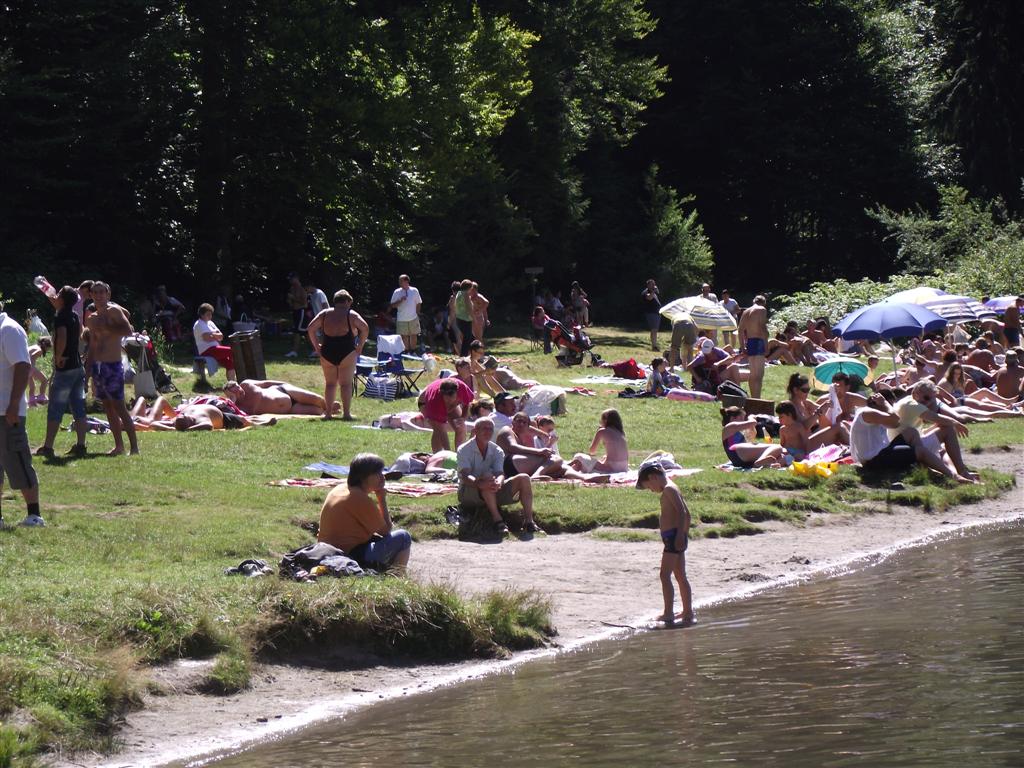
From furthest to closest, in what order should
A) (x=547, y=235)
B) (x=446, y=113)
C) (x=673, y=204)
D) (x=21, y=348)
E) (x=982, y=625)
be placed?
(x=673, y=204) → (x=547, y=235) → (x=446, y=113) → (x=21, y=348) → (x=982, y=625)

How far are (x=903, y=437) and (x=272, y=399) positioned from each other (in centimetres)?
795

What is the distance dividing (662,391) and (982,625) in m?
13.1

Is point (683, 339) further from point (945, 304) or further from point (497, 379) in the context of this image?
point (497, 379)

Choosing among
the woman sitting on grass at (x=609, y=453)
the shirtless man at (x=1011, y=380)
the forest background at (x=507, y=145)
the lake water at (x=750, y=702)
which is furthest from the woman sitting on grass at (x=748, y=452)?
the forest background at (x=507, y=145)

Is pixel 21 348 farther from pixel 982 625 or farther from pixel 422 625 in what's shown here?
pixel 982 625

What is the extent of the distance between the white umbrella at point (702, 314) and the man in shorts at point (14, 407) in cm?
1642

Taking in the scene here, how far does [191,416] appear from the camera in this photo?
17.8 meters

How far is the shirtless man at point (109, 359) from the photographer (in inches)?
587

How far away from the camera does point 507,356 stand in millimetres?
28953

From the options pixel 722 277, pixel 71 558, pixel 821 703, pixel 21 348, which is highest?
pixel 722 277

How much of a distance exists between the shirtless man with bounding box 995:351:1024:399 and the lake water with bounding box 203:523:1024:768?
1215 centimetres

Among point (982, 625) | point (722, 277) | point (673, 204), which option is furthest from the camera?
point (722, 277)

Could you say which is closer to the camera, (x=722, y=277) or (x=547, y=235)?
(x=547, y=235)

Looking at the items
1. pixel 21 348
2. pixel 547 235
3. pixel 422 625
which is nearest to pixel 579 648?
pixel 422 625
